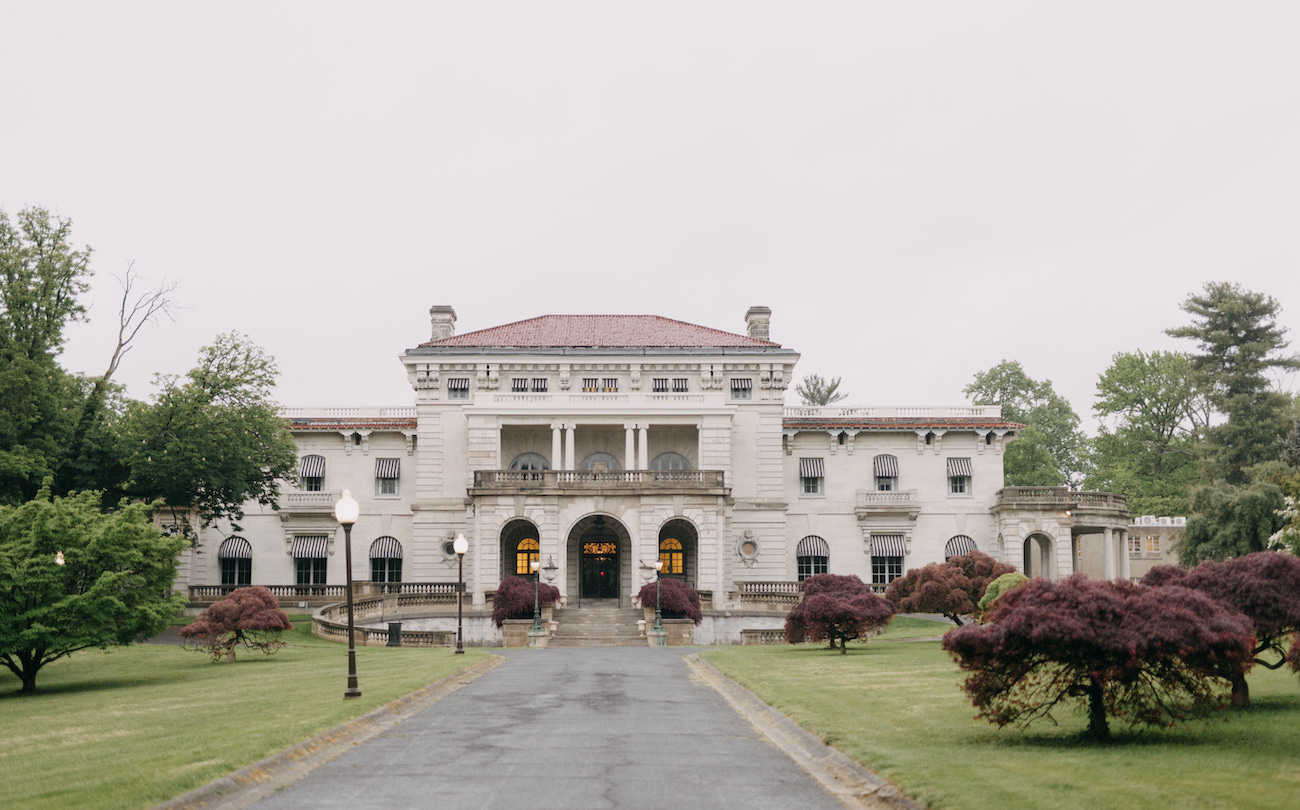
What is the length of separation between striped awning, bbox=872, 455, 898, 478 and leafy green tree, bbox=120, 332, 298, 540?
1218 inches

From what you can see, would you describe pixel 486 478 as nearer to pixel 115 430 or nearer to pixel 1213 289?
pixel 115 430

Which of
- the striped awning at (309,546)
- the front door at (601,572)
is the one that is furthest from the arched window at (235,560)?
the front door at (601,572)

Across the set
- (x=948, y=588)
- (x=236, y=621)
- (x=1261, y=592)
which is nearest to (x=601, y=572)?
(x=948, y=588)

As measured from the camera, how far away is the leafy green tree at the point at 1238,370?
202ft

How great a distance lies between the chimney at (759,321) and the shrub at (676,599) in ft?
62.5

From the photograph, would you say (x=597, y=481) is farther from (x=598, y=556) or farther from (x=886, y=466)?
(x=886, y=466)

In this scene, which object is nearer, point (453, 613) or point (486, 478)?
point (453, 613)

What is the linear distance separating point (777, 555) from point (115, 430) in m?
32.3

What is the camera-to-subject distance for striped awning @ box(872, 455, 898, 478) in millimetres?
58781

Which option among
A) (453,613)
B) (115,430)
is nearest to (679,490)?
(453,613)

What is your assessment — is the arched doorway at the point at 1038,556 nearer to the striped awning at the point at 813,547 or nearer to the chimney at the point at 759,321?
the striped awning at the point at 813,547

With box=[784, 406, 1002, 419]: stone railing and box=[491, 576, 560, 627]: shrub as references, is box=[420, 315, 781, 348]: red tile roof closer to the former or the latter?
box=[784, 406, 1002, 419]: stone railing

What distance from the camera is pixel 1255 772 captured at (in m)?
11.4

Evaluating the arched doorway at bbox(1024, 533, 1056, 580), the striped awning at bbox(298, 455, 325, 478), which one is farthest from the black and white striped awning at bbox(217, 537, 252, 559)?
the arched doorway at bbox(1024, 533, 1056, 580)
